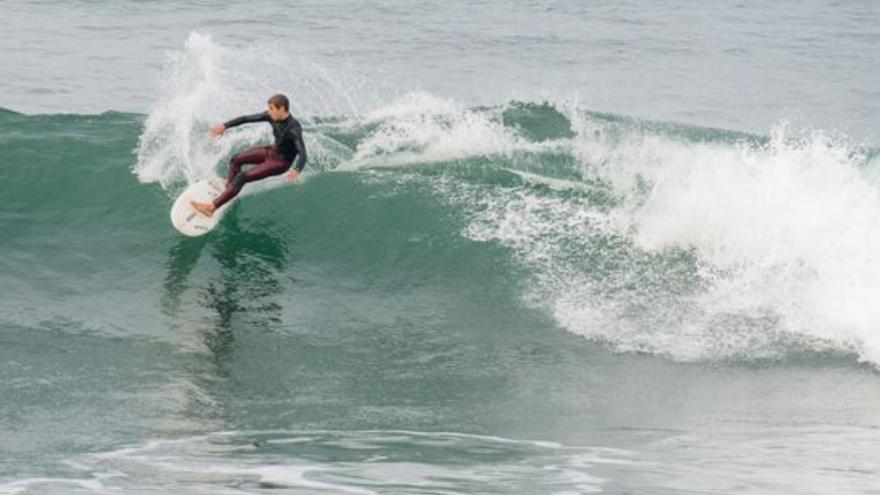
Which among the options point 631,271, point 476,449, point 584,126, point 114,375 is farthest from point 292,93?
point 476,449

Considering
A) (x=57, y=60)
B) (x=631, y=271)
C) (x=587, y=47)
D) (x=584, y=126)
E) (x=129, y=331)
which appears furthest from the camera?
(x=587, y=47)

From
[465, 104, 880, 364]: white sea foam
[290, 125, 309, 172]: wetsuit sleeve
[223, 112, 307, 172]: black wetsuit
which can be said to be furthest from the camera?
[223, 112, 307, 172]: black wetsuit

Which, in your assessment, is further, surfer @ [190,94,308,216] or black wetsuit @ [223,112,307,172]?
black wetsuit @ [223,112,307,172]

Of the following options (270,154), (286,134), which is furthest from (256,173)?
(286,134)

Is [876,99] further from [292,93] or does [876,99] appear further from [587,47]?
[292,93]

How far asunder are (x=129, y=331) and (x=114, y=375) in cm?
121

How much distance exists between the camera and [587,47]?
34531mm

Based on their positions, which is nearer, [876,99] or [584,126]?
[584,126]

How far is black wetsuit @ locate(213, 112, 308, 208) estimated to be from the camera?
15344mm

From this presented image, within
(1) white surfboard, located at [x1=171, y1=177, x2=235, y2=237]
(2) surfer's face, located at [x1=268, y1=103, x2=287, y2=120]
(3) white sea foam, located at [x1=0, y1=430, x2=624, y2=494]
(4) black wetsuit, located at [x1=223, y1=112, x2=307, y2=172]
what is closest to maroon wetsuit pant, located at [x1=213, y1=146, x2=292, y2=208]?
(4) black wetsuit, located at [x1=223, y1=112, x2=307, y2=172]

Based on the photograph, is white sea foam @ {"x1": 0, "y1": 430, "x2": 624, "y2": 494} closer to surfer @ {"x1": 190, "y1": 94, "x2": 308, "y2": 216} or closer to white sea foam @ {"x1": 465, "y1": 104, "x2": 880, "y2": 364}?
white sea foam @ {"x1": 465, "y1": 104, "x2": 880, "y2": 364}

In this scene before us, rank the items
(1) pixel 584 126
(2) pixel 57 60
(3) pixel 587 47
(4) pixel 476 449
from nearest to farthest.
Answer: (4) pixel 476 449 < (1) pixel 584 126 < (2) pixel 57 60 < (3) pixel 587 47

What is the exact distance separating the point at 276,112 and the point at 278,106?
0.10 metres

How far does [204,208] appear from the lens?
52.5ft
